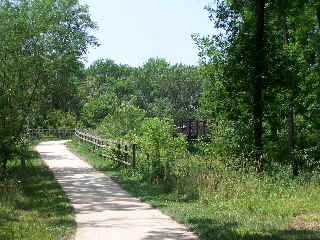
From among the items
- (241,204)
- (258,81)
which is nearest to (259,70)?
(258,81)

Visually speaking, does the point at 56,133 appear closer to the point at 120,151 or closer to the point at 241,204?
the point at 120,151

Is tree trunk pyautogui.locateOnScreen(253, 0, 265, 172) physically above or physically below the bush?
above

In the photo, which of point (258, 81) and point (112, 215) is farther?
point (258, 81)

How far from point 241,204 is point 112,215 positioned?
306 cm

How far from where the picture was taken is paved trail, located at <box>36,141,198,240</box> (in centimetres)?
823

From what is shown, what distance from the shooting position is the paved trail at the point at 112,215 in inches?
324

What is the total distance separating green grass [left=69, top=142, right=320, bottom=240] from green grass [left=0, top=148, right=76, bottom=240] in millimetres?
2278

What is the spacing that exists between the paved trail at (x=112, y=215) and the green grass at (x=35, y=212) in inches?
11.7

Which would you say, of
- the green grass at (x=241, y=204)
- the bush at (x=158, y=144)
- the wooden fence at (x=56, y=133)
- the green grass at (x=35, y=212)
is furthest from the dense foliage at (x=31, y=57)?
the wooden fence at (x=56, y=133)

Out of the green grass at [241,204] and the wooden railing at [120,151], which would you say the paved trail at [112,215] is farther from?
the wooden railing at [120,151]

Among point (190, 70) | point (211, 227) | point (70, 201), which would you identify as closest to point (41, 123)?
point (190, 70)

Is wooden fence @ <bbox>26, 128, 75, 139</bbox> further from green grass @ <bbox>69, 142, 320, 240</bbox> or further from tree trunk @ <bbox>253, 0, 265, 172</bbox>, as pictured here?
green grass @ <bbox>69, 142, 320, 240</bbox>

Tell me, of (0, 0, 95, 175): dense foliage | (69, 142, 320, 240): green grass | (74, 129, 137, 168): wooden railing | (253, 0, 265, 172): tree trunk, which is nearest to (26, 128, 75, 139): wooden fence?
(74, 129, 137, 168): wooden railing

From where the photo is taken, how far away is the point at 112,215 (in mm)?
10297
